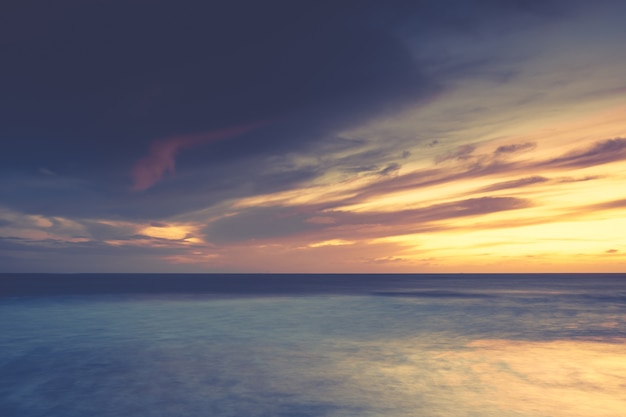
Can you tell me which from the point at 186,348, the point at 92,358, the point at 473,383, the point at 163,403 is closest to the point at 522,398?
the point at 473,383

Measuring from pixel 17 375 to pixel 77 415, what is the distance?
235 inches

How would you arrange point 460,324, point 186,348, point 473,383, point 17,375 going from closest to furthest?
point 473,383
point 17,375
point 186,348
point 460,324

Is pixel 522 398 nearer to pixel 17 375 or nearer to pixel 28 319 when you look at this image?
pixel 17 375

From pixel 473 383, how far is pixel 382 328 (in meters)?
13.7

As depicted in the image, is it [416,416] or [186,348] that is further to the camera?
[186,348]

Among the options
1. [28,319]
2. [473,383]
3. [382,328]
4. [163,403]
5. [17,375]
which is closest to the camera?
[163,403]

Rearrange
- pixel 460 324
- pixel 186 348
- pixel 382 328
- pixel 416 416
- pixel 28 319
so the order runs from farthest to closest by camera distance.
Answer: pixel 28 319 → pixel 460 324 → pixel 382 328 → pixel 186 348 → pixel 416 416

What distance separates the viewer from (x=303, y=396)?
499 inches

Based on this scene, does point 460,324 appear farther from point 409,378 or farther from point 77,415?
point 77,415

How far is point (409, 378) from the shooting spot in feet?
47.8

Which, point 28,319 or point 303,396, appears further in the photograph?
point 28,319

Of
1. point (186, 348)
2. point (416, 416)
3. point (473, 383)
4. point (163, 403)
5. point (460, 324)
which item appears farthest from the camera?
point (460, 324)

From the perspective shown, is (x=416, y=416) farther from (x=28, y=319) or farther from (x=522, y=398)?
(x=28, y=319)

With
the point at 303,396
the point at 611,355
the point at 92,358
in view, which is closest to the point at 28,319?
the point at 92,358
